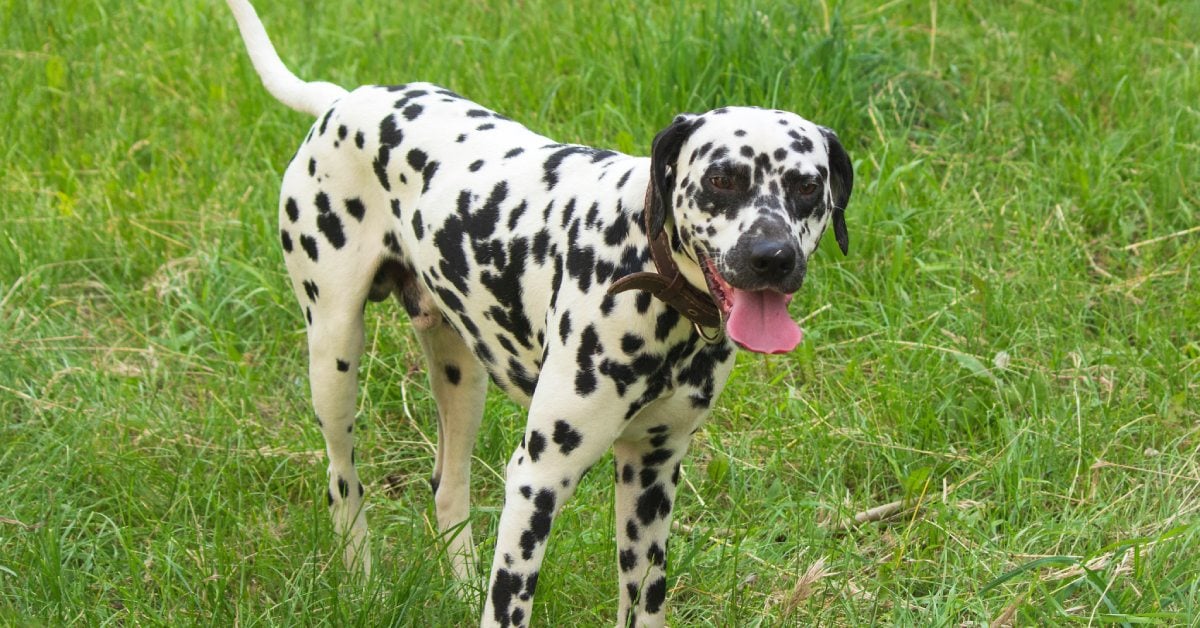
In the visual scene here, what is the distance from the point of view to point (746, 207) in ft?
9.43

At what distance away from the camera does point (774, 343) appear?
9.36 ft

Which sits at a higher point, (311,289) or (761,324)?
(761,324)

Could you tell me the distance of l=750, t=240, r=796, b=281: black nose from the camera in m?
2.77

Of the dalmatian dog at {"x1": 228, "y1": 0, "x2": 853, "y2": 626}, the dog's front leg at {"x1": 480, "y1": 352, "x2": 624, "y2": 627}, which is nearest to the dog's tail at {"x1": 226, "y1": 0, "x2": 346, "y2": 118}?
the dalmatian dog at {"x1": 228, "y1": 0, "x2": 853, "y2": 626}

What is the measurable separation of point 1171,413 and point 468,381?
2.12 m

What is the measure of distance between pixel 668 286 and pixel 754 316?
0.20 meters

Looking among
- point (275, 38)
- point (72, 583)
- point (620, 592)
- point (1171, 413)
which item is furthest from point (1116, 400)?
point (275, 38)

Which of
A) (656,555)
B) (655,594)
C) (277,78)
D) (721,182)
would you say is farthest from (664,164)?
(277,78)

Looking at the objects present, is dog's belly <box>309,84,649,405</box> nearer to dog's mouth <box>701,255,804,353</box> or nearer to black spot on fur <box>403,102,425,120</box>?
black spot on fur <box>403,102,425,120</box>

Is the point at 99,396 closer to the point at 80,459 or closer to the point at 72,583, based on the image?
the point at 80,459

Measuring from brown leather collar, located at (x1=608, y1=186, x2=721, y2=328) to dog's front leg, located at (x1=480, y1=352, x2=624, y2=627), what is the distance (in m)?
0.23

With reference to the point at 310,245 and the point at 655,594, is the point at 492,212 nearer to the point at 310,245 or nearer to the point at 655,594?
the point at 310,245

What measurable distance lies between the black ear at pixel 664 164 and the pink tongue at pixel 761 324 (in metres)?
0.24

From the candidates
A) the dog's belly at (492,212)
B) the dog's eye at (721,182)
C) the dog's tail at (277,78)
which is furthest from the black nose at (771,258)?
the dog's tail at (277,78)
